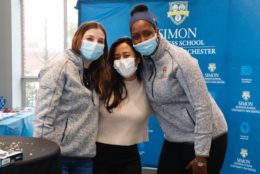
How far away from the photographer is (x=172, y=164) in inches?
71.7

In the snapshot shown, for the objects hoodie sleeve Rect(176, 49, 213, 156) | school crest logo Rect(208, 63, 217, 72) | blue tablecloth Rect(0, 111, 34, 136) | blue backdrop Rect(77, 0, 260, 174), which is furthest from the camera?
blue tablecloth Rect(0, 111, 34, 136)

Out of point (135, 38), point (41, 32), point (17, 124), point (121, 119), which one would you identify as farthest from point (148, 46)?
point (41, 32)

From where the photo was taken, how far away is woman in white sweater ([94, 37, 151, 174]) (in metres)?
1.75

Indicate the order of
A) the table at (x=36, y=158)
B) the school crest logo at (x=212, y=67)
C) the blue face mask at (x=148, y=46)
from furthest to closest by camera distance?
1. the school crest logo at (x=212, y=67)
2. the blue face mask at (x=148, y=46)
3. the table at (x=36, y=158)

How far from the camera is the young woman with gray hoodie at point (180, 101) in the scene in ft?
5.14

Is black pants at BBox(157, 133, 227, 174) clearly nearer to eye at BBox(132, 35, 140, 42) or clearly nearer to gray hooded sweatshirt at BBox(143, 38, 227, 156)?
gray hooded sweatshirt at BBox(143, 38, 227, 156)

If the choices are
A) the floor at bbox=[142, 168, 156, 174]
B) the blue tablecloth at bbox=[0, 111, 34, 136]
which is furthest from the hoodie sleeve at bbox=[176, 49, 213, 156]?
the blue tablecloth at bbox=[0, 111, 34, 136]

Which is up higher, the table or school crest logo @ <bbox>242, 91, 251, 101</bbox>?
school crest logo @ <bbox>242, 91, 251, 101</bbox>

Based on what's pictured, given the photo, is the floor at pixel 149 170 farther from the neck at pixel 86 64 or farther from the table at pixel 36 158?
the table at pixel 36 158

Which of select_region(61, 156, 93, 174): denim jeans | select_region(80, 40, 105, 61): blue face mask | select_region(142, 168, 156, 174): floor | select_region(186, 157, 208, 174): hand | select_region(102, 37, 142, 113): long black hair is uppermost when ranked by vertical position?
select_region(80, 40, 105, 61): blue face mask

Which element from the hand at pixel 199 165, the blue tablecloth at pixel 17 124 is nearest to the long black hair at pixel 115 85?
the hand at pixel 199 165

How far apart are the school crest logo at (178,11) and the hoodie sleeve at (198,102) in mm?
1398

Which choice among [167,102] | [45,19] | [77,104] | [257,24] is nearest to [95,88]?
[77,104]

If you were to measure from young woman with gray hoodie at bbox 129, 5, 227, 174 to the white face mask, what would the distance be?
3.4 inches
